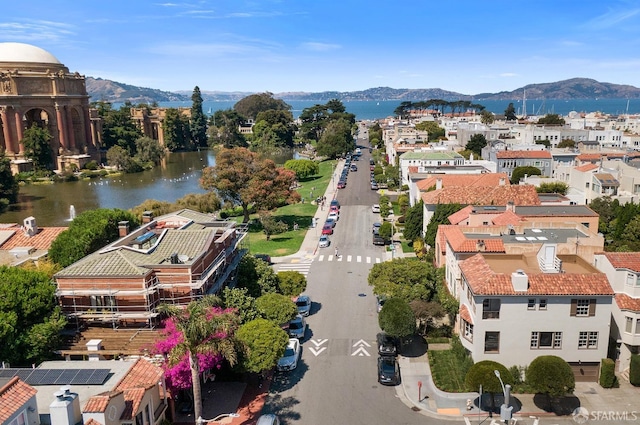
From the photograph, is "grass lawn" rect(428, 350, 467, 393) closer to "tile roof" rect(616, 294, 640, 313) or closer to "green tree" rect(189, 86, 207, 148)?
"tile roof" rect(616, 294, 640, 313)

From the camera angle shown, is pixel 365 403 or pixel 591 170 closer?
pixel 365 403

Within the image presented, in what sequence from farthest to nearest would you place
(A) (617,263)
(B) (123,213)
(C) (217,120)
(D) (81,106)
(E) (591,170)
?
(C) (217,120) → (D) (81,106) → (E) (591,170) → (B) (123,213) → (A) (617,263)

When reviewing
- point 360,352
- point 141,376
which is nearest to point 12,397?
point 141,376

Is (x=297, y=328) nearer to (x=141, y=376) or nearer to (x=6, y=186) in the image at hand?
(x=141, y=376)

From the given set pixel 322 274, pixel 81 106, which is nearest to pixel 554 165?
pixel 322 274

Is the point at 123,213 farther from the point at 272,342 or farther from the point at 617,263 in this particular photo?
the point at 617,263

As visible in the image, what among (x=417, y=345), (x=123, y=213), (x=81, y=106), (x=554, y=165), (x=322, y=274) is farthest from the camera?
(x=81, y=106)
